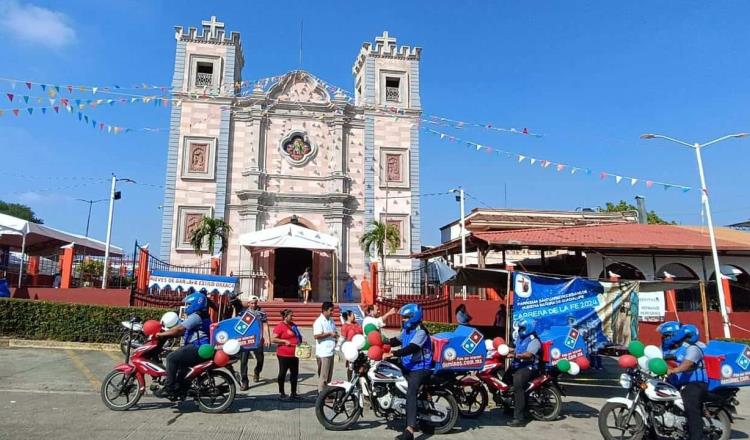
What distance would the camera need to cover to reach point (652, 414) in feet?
20.9

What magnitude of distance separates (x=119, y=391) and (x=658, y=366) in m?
7.32

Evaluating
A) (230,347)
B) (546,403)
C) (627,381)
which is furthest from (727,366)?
(230,347)

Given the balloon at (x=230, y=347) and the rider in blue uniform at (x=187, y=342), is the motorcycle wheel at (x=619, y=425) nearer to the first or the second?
the balloon at (x=230, y=347)

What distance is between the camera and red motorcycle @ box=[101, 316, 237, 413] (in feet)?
22.9

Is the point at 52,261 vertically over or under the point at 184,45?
under

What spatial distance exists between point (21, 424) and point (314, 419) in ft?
12.0

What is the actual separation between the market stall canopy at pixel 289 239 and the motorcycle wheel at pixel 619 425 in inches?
612

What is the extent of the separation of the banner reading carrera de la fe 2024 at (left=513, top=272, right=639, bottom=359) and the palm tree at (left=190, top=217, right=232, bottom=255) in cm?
1509

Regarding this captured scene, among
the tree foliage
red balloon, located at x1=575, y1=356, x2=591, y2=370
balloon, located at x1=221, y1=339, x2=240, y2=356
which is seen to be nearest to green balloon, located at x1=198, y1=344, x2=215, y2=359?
balloon, located at x1=221, y1=339, x2=240, y2=356

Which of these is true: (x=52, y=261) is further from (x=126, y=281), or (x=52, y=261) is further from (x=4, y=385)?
(x=4, y=385)

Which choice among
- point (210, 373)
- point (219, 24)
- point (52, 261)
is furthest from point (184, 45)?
point (210, 373)

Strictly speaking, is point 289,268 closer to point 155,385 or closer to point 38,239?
point 38,239

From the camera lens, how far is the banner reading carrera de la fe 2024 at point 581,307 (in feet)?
31.5

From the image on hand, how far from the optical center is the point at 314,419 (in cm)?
704
